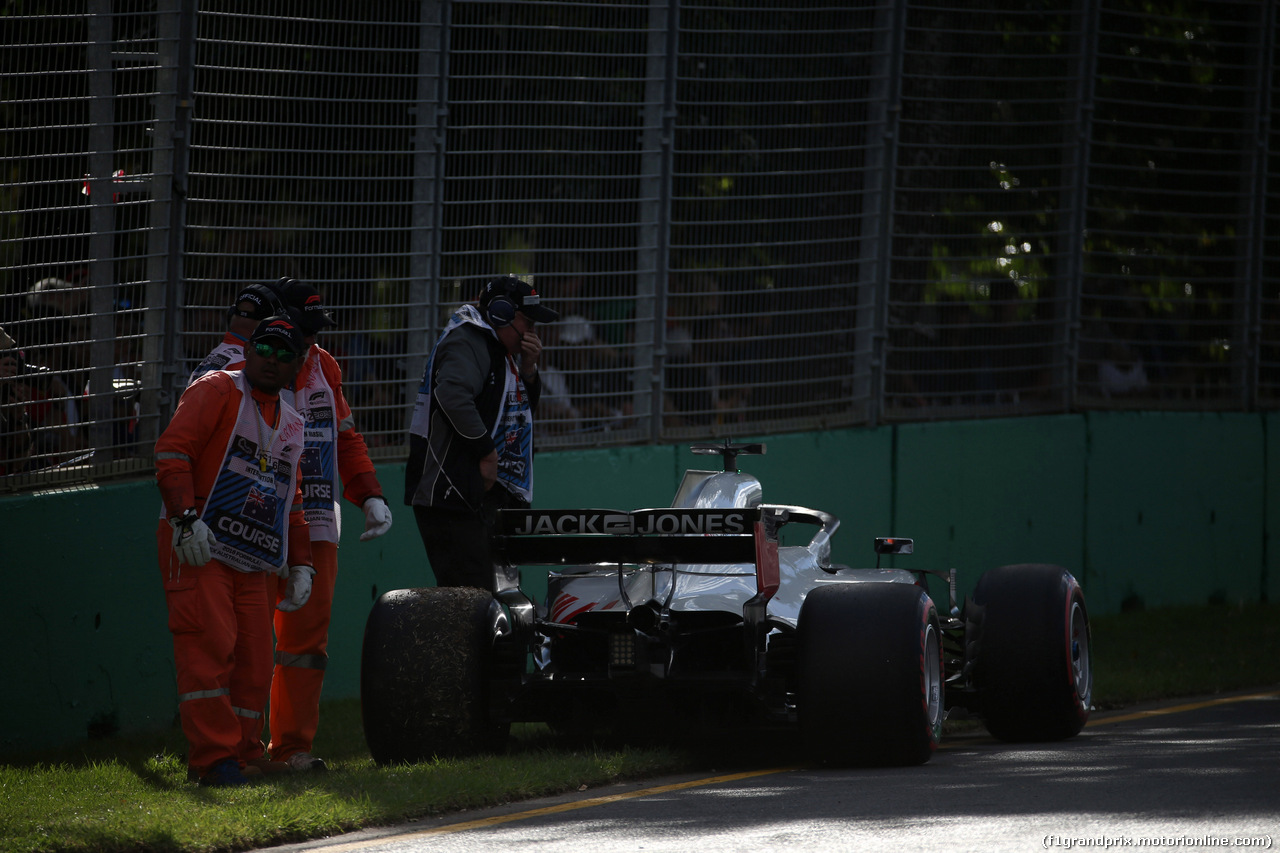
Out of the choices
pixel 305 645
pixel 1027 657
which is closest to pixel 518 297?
pixel 305 645

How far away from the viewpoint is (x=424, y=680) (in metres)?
7.21

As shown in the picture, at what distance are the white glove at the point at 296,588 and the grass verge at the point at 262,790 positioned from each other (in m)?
0.70

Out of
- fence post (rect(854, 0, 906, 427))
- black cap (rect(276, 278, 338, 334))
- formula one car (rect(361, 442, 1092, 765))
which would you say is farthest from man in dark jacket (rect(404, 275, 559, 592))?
fence post (rect(854, 0, 906, 427))

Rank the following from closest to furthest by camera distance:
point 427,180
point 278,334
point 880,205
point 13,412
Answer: point 278,334
point 13,412
point 427,180
point 880,205

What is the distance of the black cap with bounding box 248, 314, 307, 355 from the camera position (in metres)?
7.18

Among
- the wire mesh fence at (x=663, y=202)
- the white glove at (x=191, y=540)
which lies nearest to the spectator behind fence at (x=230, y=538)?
the white glove at (x=191, y=540)

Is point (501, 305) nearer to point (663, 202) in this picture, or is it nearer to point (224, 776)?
point (224, 776)

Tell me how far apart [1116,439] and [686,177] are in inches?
176

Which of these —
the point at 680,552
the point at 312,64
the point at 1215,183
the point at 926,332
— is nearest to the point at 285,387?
the point at 680,552

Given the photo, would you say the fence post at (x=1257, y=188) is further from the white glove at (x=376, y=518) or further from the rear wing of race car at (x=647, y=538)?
the white glove at (x=376, y=518)

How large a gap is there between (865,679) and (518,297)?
2.48m

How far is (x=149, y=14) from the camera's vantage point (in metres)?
9.05

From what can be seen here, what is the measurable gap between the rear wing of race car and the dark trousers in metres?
0.50

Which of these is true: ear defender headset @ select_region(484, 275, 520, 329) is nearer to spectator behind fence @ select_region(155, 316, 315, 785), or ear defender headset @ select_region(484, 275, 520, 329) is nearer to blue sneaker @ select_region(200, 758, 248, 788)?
spectator behind fence @ select_region(155, 316, 315, 785)
